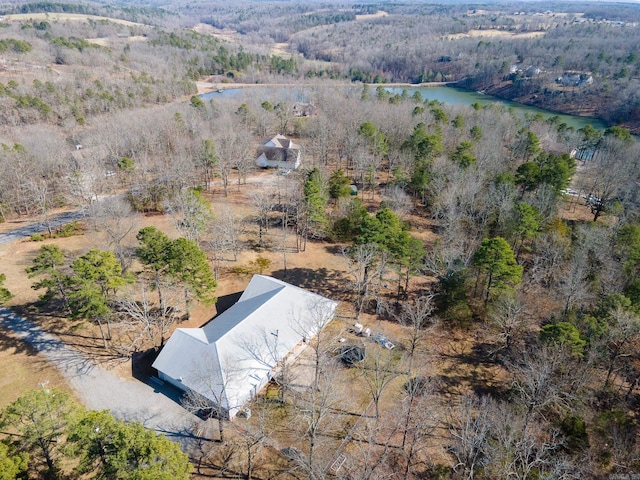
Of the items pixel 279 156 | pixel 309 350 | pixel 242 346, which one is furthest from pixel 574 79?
pixel 242 346

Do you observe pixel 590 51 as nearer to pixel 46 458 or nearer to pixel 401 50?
pixel 401 50

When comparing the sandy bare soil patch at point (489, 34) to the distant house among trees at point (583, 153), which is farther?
the sandy bare soil patch at point (489, 34)

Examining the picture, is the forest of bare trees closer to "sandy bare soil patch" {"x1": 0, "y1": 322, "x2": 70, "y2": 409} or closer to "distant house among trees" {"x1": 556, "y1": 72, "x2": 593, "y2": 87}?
"sandy bare soil patch" {"x1": 0, "y1": 322, "x2": 70, "y2": 409}

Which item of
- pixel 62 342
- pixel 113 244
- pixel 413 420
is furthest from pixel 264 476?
pixel 113 244

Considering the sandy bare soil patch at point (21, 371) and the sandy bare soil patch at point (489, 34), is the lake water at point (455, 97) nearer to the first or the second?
the sandy bare soil patch at point (489, 34)

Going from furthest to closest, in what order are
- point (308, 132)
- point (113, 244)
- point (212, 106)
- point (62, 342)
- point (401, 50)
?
1. point (401, 50)
2. point (212, 106)
3. point (308, 132)
4. point (113, 244)
5. point (62, 342)

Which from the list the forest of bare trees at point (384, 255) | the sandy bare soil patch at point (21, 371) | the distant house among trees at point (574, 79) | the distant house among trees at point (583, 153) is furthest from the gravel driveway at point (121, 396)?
the distant house among trees at point (574, 79)

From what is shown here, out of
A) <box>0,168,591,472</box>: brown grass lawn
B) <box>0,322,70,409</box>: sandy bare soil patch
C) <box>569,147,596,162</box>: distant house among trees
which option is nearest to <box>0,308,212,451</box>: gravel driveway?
<box>0,322,70,409</box>: sandy bare soil patch
